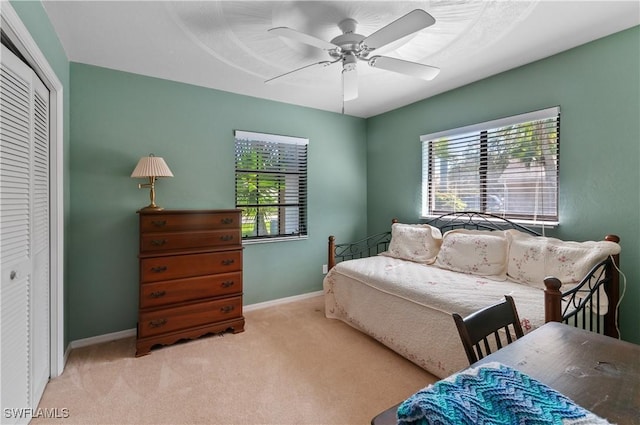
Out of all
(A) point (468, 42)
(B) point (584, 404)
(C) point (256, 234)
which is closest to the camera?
(B) point (584, 404)

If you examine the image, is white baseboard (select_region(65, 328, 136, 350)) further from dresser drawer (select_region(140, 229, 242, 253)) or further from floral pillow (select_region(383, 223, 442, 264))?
floral pillow (select_region(383, 223, 442, 264))

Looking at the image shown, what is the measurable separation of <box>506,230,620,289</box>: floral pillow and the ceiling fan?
1.56 meters

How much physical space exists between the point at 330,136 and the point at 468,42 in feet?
6.88

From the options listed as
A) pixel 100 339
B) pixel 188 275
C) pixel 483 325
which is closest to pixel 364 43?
pixel 483 325

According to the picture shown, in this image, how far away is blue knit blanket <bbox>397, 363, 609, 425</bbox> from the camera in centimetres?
61

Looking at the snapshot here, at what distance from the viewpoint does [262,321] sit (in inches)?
126

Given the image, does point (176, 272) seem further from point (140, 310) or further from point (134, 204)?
point (134, 204)

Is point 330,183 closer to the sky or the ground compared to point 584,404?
closer to the sky

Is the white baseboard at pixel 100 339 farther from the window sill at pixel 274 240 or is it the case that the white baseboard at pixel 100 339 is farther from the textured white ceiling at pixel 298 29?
the textured white ceiling at pixel 298 29

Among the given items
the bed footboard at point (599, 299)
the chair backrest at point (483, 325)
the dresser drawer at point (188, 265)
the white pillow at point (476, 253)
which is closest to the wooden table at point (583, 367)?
the chair backrest at point (483, 325)

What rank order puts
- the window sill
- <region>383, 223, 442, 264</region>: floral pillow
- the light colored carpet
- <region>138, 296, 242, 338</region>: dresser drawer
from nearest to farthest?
the light colored carpet
<region>138, 296, 242, 338</region>: dresser drawer
<region>383, 223, 442, 264</region>: floral pillow
the window sill

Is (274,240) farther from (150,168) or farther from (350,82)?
(350,82)

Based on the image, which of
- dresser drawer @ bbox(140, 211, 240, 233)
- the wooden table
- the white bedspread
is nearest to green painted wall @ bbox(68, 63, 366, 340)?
dresser drawer @ bbox(140, 211, 240, 233)

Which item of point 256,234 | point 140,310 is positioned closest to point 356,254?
point 256,234
